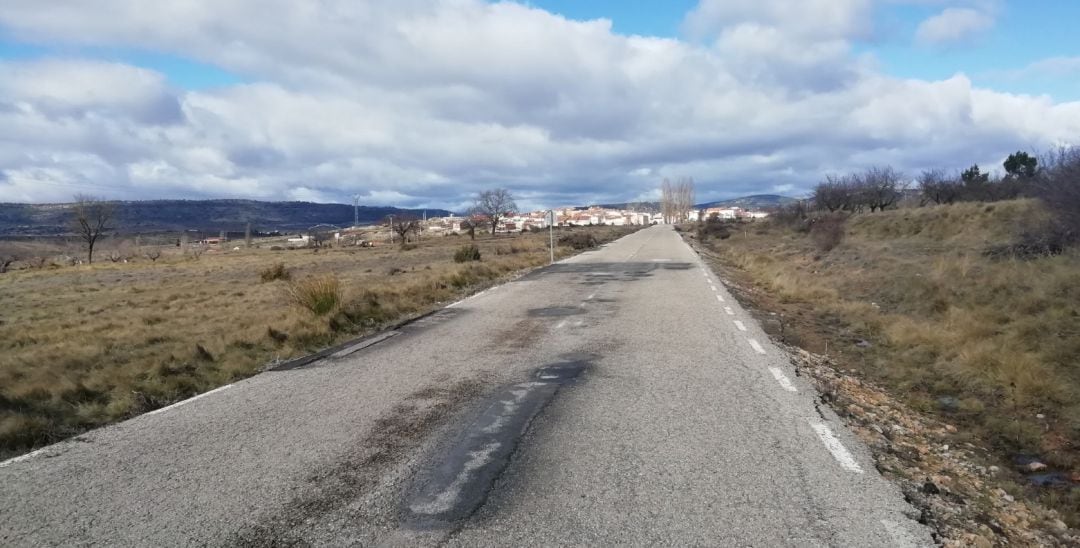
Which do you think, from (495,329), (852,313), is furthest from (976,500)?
(852,313)

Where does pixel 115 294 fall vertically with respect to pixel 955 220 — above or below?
below

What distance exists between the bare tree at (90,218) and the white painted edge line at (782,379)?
67.1m

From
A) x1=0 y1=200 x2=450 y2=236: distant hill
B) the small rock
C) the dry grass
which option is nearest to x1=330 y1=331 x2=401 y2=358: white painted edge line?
the dry grass

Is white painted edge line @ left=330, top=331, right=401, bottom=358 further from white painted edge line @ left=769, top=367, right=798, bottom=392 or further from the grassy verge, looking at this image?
the grassy verge

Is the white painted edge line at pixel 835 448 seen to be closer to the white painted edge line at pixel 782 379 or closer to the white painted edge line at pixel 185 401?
the white painted edge line at pixel 782 379

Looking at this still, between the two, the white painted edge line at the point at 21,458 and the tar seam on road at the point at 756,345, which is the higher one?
the tar seam on road at the point at 756,345

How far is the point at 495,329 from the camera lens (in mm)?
10867

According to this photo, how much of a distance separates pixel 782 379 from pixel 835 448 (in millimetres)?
2304

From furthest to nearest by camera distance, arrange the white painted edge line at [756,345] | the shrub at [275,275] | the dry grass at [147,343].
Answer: the shrub at [275,275]
the white painted edge line at [756,345]
the dry grass at [147,343]

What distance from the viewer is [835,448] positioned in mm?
4926

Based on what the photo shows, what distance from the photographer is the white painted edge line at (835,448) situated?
4.56m

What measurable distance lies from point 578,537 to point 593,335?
670 centimetres

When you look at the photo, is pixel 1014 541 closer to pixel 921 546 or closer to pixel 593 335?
pixel 921 546

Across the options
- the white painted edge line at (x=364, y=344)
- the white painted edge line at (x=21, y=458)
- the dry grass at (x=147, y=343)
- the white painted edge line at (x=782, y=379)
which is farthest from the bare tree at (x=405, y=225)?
the white painted edge line at (x=21, y=458)
